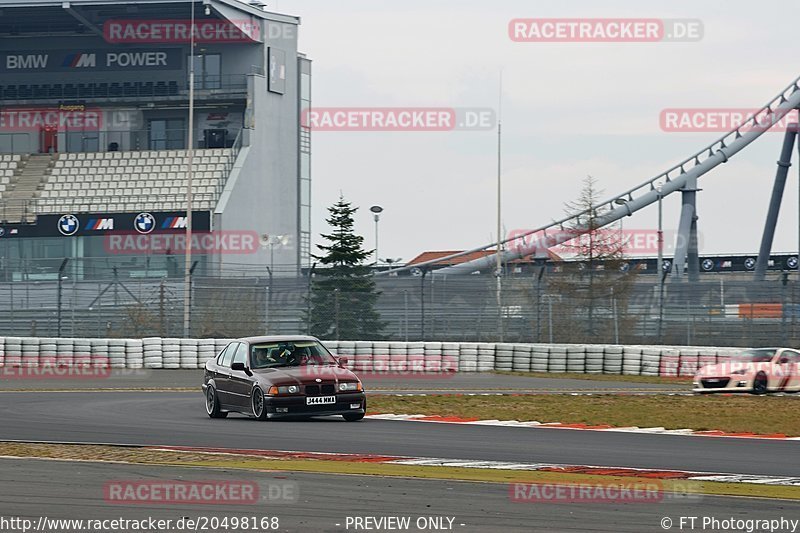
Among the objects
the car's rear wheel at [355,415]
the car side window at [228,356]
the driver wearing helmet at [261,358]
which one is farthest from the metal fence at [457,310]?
the car's rear wheel at [355,415]

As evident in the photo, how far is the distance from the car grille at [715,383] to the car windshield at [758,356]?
2.16 ft

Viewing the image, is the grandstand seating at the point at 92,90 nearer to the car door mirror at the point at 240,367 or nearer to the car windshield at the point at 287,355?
the car windshield at the point at 287,355

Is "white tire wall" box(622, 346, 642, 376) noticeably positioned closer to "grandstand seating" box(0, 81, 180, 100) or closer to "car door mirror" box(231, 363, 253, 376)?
"car door mirror" box(231, 363, 253, 376)

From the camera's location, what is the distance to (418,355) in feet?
101

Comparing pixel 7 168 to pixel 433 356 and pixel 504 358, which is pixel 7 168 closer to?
pixel 433 356

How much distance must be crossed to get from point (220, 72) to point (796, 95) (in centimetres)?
2714

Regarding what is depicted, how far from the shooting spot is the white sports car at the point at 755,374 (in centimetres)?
2356

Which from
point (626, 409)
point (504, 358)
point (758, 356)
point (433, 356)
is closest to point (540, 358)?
point (504, 358)

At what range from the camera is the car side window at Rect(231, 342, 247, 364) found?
17330mm

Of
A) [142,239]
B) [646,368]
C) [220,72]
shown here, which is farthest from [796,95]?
[646,368]

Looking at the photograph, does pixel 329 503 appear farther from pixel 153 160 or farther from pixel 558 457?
pixel 153 160

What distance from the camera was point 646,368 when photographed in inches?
1195

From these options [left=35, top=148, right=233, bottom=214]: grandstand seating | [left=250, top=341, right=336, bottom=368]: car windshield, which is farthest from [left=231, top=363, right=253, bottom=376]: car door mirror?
[left=35, top=148, right=233, bottom=214]: grandstand seating

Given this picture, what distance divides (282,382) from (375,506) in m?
7.83
